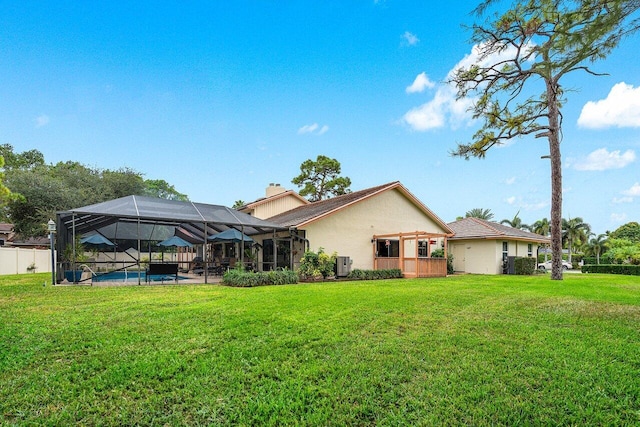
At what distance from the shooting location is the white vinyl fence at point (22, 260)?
1789cm

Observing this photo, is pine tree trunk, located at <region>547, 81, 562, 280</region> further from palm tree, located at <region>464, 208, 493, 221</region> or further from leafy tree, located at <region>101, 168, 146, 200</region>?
palm tree, located at <region>464, 208, 493, 221</region>

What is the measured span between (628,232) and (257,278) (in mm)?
77975

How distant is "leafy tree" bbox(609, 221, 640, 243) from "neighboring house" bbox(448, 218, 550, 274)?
182ft

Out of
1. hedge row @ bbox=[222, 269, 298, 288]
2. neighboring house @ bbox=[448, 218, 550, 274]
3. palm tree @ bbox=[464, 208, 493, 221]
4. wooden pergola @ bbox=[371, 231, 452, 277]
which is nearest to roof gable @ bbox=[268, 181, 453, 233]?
neighboring house @ bbox=[448, 218, 550, 274]

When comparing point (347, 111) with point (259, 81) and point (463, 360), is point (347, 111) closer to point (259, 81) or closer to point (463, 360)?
point (259, 81)

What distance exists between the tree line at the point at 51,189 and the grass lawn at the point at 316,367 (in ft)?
72.6

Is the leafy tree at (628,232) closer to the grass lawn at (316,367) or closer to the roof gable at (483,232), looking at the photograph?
the roof gable at (483,232)

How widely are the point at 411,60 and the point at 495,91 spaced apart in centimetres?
440

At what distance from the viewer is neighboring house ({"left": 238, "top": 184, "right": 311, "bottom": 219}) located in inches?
951

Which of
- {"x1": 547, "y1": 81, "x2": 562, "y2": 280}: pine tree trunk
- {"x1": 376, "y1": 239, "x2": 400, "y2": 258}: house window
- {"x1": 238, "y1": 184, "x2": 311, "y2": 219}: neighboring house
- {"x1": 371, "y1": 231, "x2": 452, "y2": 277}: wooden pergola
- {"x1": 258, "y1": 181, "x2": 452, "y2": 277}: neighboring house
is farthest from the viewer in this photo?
{"x1": 238, "y1": 184, "x2": 311, "y2": 219}: neighboring house

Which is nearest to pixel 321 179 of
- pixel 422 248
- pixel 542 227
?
pixel 422 248

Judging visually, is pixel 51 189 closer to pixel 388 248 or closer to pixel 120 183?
pixel 120 183

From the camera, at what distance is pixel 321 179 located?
3859 centimetres

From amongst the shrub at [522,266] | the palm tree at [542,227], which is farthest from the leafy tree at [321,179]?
the palm tree at [542,227]
